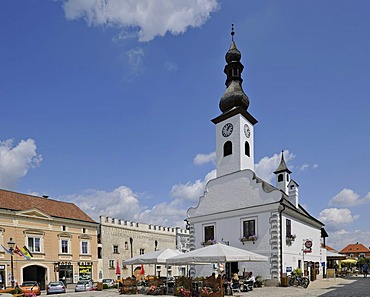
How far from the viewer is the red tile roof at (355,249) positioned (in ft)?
322

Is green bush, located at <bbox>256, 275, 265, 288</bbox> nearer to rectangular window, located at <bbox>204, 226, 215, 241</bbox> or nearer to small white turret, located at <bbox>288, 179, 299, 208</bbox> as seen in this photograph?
rectangular window, located at <bbox>204, 226, 215, 241</bbox>

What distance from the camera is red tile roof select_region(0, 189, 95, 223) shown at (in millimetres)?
33000

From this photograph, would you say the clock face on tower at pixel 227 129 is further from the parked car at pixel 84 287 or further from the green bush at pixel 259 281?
the parked car at pixel 84 287

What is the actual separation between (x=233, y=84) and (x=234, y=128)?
158 inches

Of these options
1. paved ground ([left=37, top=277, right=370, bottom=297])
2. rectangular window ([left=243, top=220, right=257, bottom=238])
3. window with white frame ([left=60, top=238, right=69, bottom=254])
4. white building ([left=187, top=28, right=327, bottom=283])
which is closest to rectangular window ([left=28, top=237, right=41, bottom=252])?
window with white frame ([left=60, top=238, right=69, bottom=254])

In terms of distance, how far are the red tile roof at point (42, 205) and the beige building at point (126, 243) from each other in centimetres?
315

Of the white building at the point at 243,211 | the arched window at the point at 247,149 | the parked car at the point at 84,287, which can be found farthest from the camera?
the arched window at the point at 247,149

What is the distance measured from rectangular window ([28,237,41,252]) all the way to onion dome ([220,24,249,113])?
67.4 feet

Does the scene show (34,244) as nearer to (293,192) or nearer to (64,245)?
(64,245)

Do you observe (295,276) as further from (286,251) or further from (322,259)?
(322,259)

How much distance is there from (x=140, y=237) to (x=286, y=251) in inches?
993

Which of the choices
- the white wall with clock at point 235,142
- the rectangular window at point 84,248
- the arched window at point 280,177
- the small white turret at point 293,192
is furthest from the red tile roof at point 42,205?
the small white turret at point 293,192

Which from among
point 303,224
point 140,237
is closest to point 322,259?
point 303,224

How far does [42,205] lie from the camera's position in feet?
121
